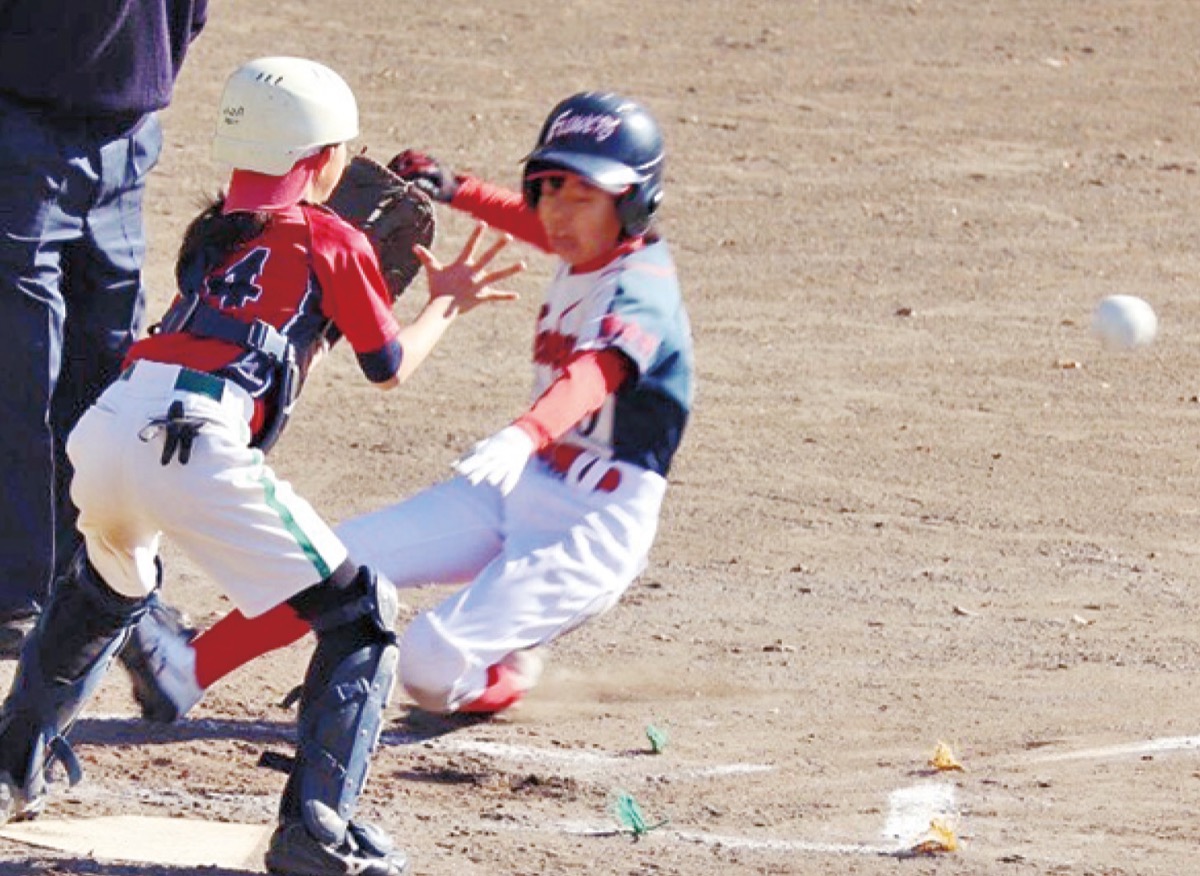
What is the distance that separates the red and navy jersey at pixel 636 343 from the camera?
6.26 m

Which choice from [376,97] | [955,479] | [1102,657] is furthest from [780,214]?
[1102,657]

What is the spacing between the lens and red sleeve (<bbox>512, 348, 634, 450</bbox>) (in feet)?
18.8

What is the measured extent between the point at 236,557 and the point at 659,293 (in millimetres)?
1569

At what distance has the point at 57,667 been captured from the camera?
5.32 m

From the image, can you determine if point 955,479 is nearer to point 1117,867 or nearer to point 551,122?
point 551,122

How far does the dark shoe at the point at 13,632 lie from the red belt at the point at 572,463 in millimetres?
1346

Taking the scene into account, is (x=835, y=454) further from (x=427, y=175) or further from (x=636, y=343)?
(x=636, y=343)

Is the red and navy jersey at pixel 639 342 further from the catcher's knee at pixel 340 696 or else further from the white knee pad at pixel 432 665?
the catcher's knee at pixel 340 696

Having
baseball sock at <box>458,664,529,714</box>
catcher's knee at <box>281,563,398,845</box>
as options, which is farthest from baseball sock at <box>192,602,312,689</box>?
catcher's knee at <box>281,563,398,845</box>

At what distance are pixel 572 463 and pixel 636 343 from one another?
0.47m

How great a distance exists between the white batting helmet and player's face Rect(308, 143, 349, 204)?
4 cm

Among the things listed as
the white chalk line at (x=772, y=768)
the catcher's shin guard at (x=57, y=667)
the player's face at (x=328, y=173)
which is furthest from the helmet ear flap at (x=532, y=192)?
the catcher's shin guard at (x=57, y=667)

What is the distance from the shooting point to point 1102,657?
7.14m

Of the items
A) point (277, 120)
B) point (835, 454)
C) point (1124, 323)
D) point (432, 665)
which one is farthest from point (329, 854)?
point (1124, 323)
